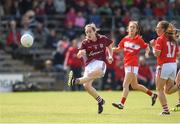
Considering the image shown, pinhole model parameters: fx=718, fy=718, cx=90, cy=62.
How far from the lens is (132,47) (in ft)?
67.3

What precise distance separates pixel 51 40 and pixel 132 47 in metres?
15.4

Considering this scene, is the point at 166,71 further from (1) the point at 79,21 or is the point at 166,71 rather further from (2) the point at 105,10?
(2) the point at 105,10

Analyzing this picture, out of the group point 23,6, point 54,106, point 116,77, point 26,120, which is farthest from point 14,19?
point 26,120

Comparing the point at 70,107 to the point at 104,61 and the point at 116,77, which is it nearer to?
the point at 104,61

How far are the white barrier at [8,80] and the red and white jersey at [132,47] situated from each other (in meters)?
13.0

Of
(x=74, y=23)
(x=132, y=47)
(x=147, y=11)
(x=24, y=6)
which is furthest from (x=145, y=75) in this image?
(x=132, y=47)

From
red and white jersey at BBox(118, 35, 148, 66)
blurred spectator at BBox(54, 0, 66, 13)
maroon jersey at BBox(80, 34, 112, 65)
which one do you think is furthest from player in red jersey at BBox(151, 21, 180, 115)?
blurred spectator at BBox(54, 0, 66, 13)

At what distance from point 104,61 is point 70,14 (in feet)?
57.0

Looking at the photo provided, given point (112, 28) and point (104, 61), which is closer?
point (104, 61)

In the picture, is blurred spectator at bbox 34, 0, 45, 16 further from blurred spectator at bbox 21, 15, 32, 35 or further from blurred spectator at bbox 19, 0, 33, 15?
blurred spectator at bbox 21, 15, 32, 35

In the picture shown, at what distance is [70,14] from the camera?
1430 inches

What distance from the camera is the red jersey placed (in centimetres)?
1806

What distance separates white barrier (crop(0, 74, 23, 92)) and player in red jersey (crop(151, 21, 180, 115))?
15.3 meters

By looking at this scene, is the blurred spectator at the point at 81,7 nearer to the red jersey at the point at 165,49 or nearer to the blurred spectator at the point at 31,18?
the blurred spectator at the point at 31,18
